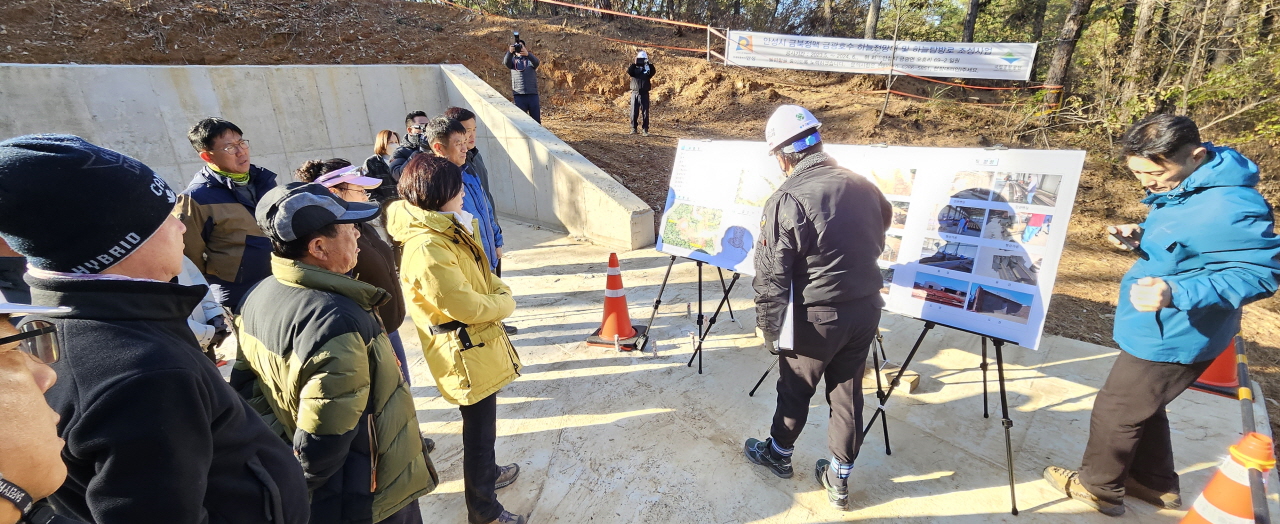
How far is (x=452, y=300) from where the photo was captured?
7.07 feet

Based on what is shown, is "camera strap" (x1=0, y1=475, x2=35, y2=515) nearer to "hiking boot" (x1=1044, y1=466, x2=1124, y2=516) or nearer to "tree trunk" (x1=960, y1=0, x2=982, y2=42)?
"hiking boot" (x1=1044, y1=466, x2=1124, y2=516)

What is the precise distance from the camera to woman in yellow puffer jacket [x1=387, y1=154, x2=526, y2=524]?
85.4 inches

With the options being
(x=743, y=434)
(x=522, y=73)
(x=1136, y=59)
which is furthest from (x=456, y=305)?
(x=1136, y=59)

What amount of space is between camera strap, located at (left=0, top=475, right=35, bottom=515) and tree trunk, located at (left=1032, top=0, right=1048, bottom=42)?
21.2m

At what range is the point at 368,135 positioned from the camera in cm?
904

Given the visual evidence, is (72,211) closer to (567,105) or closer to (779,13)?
(567,105)

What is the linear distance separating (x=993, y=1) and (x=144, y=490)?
22154 millimetres

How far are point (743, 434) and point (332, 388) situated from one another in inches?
98.7

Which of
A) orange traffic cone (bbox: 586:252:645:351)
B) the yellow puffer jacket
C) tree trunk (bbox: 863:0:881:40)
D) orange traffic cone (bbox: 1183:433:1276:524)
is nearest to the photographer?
orange traffic cone (bbox: 1183:433:1276:524)

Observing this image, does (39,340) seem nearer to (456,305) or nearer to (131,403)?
(131,403)

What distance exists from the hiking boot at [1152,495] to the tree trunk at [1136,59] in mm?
8169

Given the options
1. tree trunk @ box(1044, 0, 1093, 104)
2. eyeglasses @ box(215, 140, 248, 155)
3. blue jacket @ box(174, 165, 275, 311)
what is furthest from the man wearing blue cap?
tree trunk @ box(1044, 0, 1093, 104)

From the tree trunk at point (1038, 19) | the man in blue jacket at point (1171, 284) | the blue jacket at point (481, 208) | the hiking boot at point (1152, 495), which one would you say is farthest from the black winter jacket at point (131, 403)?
the tree trunk at point (1038, 19)

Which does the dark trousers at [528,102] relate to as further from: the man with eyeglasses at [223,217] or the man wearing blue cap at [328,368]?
the man wearing blue cap at [328,368]
